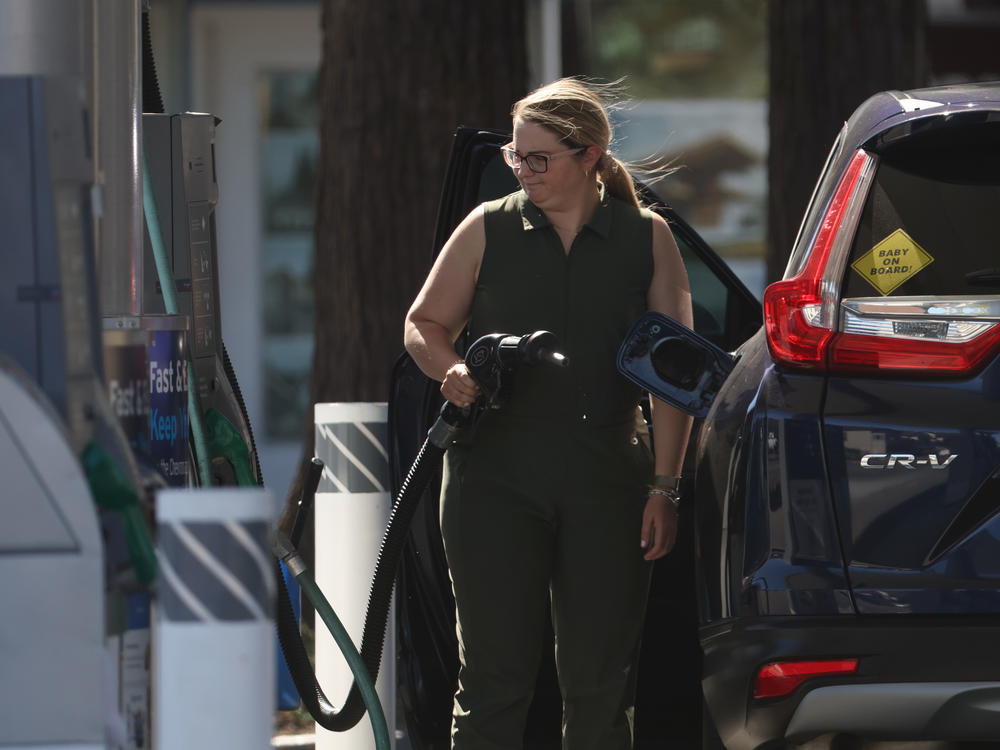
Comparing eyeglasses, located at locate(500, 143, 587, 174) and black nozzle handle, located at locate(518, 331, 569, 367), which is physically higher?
eyeglasses, located at locate(500, 143, 587, 174)

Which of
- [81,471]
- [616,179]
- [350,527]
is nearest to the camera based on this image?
→ [81,471]

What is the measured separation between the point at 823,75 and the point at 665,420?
142 inches

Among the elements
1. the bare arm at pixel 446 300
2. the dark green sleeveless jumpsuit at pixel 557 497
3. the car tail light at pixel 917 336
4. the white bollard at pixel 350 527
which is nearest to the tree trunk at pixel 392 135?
the white bollard at pixel 350 527

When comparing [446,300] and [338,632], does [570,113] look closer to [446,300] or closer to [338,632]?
[446,300]

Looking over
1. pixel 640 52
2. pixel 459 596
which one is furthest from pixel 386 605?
pixel 640 52

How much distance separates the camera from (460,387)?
3297 millimetres

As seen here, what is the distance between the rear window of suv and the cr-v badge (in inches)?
12.3

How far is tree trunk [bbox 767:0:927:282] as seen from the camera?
21.5 ft

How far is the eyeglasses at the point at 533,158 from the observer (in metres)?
3.34

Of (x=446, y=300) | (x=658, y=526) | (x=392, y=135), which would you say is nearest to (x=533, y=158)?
(x=446, y=300)

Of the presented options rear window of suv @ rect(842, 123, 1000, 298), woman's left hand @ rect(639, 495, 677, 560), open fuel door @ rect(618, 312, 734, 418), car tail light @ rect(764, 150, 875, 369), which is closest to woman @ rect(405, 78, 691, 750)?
woman's left hand @ rect(639, 495, 677, 560)

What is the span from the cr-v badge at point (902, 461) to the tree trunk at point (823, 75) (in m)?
3.75

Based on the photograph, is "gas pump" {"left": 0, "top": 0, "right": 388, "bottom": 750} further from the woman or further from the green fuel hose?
the woman

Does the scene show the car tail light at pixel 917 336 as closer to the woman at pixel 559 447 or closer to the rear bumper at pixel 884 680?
the rear bumper at pixel 884 680
